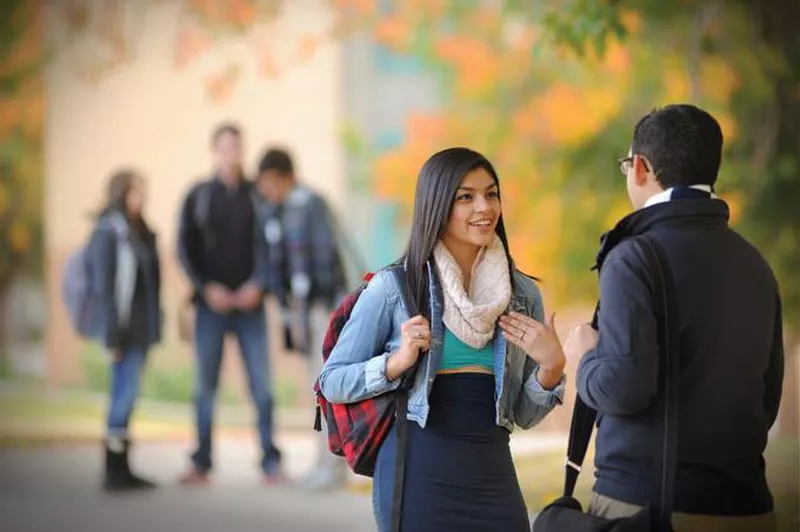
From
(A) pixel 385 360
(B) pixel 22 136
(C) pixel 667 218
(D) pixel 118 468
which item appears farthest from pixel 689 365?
(B) pixel 22 136

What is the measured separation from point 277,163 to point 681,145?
4136 millimetres

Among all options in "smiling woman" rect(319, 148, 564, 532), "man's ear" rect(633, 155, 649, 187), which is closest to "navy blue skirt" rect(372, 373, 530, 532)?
"smiling woman" rect(319, 148, 564, 532)

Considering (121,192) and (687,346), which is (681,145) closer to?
(687,346)

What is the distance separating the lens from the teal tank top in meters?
2.66

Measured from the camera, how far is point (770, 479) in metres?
6.22

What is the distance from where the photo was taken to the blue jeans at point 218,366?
640 cm

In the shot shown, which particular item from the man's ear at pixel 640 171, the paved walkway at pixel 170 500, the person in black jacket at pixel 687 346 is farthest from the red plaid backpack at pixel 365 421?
the paved walkway at pixel 170 500

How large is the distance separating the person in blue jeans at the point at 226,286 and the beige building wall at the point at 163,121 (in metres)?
0.10

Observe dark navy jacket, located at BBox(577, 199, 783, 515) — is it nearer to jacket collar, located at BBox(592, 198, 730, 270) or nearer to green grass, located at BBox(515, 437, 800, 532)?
jacket collar, located at BBox(592, 198, 730, 270)

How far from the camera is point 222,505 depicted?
6234mm

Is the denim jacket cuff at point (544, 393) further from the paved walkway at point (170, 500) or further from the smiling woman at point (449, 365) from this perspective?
the paved walkway at point (170, 500)

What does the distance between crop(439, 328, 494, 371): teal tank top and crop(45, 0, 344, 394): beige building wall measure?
12.4 ft

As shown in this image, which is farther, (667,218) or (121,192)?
(121,192)

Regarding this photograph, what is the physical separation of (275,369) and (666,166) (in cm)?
418
